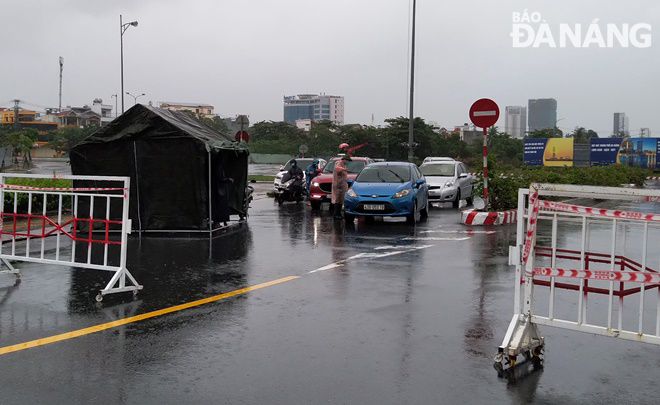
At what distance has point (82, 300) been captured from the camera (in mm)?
8156

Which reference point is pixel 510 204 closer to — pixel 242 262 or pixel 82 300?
pixel 242 262

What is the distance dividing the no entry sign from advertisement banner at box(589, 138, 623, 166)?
45.4m

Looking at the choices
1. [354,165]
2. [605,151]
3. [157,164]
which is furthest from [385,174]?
[605,151]

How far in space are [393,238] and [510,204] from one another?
212 inches

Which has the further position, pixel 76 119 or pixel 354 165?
pixel 76 119

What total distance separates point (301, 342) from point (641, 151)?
6061 centimetres

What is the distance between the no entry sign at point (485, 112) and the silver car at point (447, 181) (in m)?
5.71

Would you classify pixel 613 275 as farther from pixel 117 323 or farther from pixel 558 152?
pixel 558 152

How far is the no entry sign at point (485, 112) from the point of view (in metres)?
17.3

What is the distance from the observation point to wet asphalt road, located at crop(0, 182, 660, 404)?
510cm

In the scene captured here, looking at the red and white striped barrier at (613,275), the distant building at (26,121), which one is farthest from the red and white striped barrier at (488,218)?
the distant building at (26,121)

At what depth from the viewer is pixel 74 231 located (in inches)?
353

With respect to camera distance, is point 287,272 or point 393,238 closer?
point 287,272

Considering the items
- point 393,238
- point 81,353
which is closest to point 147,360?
point 81,353
